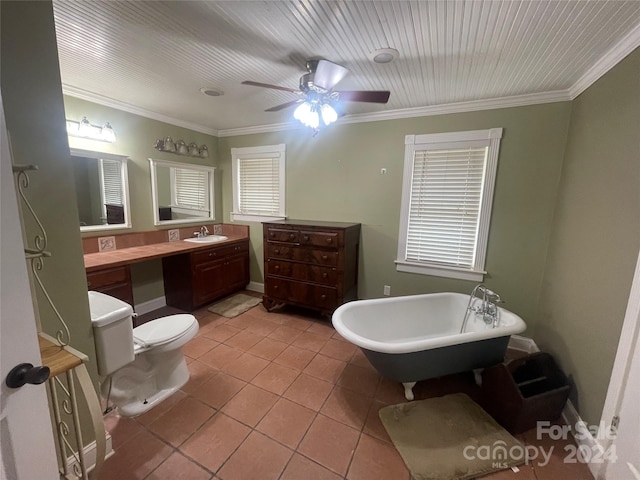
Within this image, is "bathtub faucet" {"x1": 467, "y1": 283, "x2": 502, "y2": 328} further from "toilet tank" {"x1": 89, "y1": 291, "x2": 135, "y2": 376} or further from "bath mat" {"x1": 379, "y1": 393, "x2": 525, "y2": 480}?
"toilet tank" {"x1": 89, "y1": 291, "x2": 135, "y2": 376}

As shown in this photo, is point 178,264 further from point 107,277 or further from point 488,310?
point 488,310

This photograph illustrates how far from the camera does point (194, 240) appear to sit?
3.46m

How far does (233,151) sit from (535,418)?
420cm

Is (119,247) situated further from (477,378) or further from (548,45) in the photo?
(548,45)

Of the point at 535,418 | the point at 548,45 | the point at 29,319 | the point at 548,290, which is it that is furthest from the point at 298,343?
the point at 548,45

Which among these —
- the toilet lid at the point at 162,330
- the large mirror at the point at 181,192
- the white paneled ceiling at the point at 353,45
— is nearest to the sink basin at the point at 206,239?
the large mirror at the point at 181,192

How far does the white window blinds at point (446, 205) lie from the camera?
2641mm

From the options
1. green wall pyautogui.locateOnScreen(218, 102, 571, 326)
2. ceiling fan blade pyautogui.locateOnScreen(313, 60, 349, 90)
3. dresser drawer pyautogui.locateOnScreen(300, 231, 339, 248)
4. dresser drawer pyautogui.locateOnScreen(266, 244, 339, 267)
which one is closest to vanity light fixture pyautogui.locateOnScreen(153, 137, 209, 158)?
green wall pyautogui.locateOnScreen(218, 102, 571, 326)

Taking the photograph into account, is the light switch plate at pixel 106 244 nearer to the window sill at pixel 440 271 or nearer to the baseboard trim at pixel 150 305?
the baseboard trim at pixel 150 305

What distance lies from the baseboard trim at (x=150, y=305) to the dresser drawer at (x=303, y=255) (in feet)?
4.95

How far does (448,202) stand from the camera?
276 cm

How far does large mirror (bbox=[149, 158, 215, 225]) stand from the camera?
321cm

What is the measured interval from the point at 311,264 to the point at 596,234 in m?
2.32

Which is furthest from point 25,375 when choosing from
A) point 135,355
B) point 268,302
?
point 268,302
